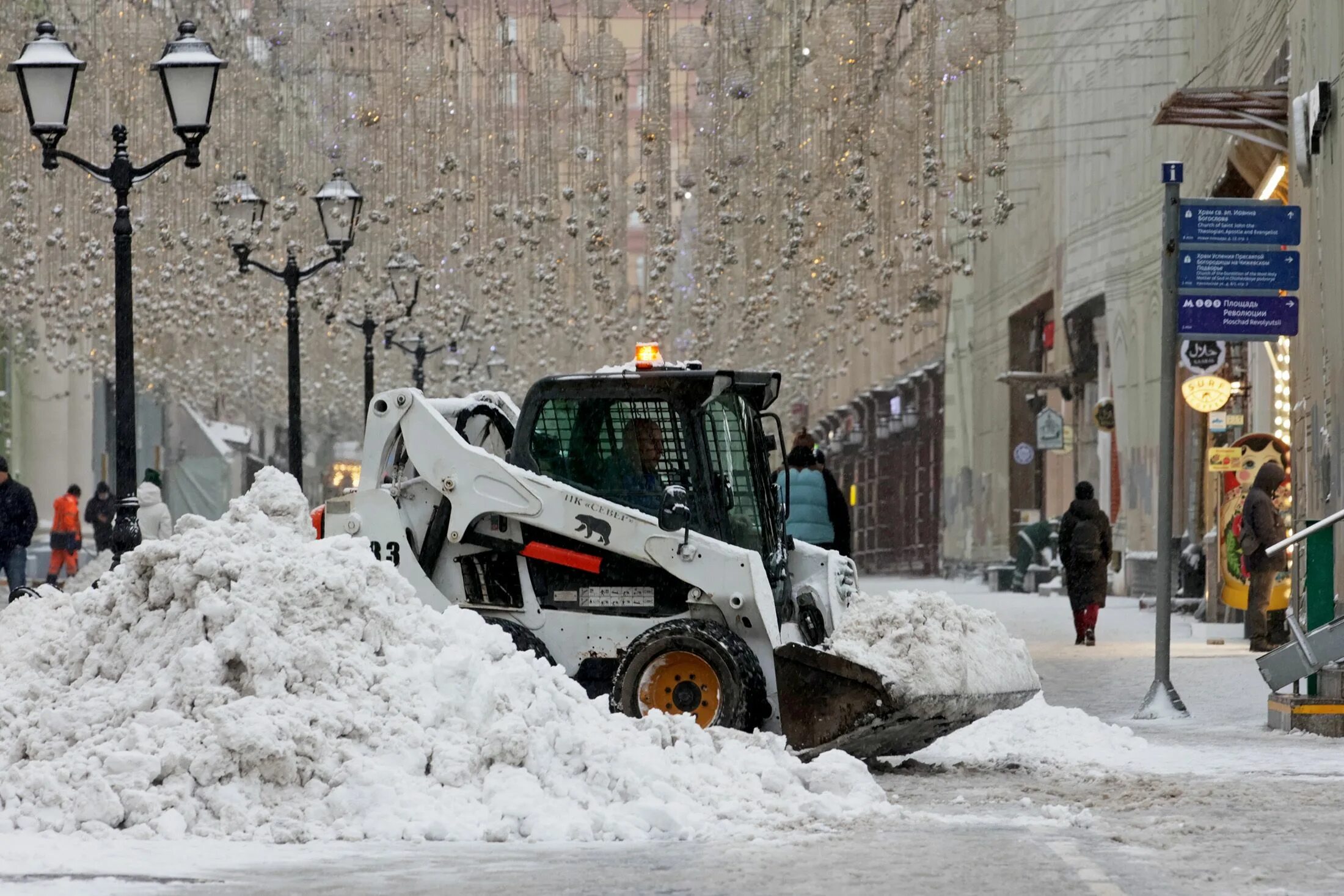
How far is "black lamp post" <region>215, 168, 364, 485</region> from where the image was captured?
23.2 meters

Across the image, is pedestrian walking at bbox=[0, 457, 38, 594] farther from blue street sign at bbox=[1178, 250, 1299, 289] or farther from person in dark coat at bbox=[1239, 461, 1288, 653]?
blue street sign at bbox=[1178, 250, 1299, 289]

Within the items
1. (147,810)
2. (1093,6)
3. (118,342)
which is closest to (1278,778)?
(147,810)

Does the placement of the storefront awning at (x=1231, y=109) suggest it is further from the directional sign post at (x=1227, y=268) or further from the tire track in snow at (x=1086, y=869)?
the tire track in snow at (x=1086, y=869)

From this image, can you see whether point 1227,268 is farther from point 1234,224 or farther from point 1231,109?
point 1231,109

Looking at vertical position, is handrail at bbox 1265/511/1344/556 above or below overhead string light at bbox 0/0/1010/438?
below

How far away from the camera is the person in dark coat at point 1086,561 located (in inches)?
957

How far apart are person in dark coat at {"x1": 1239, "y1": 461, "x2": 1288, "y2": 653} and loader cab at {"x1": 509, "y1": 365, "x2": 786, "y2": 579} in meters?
9.05

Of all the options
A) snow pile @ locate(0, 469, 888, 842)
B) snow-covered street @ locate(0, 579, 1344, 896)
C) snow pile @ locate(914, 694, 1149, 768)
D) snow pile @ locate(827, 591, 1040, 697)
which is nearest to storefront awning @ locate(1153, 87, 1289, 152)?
snow pile @ locate(914, 694, 1149, 768)

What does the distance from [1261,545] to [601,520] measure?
10276 millimetres

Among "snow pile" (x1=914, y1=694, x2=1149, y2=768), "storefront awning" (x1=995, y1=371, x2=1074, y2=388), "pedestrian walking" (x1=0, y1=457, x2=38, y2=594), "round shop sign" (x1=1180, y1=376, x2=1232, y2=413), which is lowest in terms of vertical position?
"snow pile" (x1=914, y1=694, x2=1149, y2=768)

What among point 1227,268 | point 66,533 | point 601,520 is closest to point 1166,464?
point 1227,268

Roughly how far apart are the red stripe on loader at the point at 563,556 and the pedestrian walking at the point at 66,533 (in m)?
22.7

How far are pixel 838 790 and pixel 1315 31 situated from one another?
13.0m

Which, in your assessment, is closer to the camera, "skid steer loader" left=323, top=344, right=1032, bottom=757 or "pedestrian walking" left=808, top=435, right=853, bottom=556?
"skid steer loader" left=323, top=344, right=1032, bottom=757
